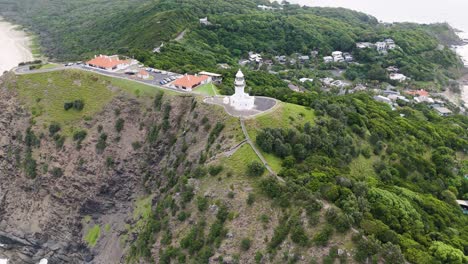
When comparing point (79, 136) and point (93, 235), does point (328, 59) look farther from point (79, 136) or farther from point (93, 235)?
point (93, 235)

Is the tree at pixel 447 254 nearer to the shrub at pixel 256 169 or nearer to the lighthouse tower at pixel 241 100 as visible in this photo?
the shrub at pixel 256 169

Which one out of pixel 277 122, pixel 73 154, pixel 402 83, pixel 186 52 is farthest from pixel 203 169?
pixel 402 83

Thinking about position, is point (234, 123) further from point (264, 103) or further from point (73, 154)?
point (73, 154)

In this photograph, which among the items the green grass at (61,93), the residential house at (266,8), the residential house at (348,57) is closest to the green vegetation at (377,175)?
the green grass at (61,93)

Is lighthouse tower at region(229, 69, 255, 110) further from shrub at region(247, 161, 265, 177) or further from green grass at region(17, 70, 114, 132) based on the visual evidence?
green grass at region(17, 70, 114, 132)

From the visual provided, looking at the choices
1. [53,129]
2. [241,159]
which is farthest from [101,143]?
[241,159]

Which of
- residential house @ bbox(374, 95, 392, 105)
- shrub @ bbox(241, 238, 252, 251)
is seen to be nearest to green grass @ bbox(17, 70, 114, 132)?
shrub @ bbox(241, 238, 252, 251)
